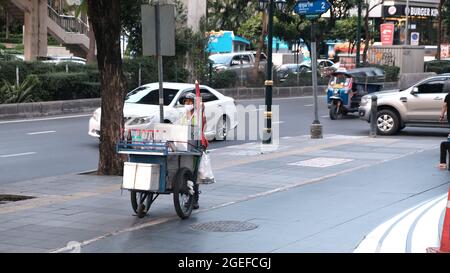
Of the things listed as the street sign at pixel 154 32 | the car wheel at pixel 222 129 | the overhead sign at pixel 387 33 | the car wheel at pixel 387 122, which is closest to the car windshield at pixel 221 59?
the overhead sign at pixel 387 33

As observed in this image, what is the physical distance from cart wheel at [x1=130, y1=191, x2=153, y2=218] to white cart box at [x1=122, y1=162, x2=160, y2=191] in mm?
235

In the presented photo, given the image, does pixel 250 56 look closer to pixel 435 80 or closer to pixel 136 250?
pixel 435 80

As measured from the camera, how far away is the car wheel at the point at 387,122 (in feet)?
69.9

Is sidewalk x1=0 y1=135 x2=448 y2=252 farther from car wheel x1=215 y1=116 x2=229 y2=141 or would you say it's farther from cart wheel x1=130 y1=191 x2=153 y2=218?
car wheel x1=215 y1=116 x2=229 y2=141

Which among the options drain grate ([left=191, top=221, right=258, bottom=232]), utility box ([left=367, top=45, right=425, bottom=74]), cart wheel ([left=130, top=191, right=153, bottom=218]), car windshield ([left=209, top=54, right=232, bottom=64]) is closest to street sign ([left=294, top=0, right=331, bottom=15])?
cart wheel ([left=130, top=191, right=153, bottom=218])

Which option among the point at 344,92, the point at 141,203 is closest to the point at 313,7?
the point at 344,92

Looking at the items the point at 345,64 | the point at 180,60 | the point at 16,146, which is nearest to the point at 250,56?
the point at 345,64

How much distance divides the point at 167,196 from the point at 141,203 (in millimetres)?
1879

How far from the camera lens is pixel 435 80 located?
21.1 m

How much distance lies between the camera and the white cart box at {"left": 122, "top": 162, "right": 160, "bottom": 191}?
9586 mm

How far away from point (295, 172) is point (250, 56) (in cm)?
3153

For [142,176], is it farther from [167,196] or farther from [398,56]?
[398,56]

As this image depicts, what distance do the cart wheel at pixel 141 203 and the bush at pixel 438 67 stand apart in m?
40.0

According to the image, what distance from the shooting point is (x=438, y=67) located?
47.7m
